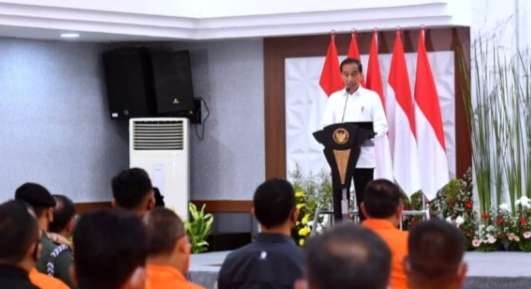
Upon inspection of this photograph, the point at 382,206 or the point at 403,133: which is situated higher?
the point at 403,133

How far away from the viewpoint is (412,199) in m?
10.3

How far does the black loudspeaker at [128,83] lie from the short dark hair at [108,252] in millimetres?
8947

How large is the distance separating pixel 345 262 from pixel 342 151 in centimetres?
709

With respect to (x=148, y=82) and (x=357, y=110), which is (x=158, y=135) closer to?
(x=148, y=82)

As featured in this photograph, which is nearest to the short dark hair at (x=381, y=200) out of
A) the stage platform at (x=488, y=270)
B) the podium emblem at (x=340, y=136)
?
the stage platform at (x=488, y=270)

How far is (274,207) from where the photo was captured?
4168 millimetres

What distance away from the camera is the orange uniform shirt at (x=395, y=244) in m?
4.41

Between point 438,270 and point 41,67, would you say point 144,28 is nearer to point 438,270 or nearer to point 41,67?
point 41,67

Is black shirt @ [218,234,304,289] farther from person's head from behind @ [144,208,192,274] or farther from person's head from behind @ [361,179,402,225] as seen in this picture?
person's head from behind @ [361,179,402,225]

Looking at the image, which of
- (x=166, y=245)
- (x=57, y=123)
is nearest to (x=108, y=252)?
(x=166, y=245)

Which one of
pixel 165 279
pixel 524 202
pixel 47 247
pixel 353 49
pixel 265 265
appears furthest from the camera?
pixel 353 49

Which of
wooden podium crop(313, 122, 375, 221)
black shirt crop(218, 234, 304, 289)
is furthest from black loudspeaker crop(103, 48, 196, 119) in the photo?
black shirt crop(218, 234, 304, 289)

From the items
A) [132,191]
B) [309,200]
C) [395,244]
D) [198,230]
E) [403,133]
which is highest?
[403,133]

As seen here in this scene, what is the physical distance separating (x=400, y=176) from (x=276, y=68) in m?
2.06
